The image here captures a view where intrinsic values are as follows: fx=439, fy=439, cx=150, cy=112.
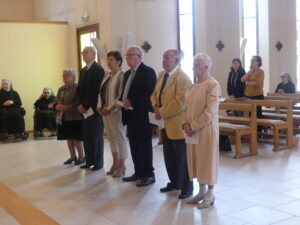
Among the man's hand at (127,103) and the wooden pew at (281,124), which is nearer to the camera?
the man's hand at (127,103)

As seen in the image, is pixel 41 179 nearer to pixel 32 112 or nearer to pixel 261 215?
pixel 261 215

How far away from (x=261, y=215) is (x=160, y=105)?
1384 millimetres

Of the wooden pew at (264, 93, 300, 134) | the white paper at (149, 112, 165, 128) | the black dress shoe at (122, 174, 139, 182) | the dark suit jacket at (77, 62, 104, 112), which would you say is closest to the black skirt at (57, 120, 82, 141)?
the dark suit jacket at (77, 62, 104, 112)

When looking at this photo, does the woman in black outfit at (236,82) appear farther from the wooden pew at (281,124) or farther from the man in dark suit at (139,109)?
the man in dark suit at (139,109)

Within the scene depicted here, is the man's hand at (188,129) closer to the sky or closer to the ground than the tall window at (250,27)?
closer to the ground

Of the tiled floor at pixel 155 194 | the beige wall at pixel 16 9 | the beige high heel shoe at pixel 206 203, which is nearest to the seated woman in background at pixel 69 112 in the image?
the tiled floor at pixel 155 194

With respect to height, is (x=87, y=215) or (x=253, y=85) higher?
(x=253, y=85)

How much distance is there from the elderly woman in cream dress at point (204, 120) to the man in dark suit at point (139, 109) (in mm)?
864

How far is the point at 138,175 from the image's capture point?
15.9 feet

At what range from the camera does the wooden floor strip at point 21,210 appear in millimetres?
3739

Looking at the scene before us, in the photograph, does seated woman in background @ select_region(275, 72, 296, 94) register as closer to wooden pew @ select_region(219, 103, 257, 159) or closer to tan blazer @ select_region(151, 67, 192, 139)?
wooden pew @ select_region(219, 103, 257, 159)

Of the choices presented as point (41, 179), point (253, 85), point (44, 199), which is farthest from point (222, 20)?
point (44, 199)

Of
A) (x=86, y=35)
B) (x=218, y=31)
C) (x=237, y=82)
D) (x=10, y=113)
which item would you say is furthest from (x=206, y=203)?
(x=86, y=35)

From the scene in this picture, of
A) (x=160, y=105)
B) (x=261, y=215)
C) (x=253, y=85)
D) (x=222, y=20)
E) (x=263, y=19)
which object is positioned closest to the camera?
(x=261, y=215)
